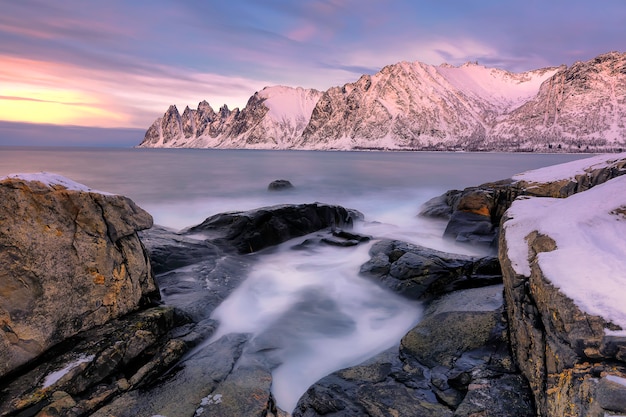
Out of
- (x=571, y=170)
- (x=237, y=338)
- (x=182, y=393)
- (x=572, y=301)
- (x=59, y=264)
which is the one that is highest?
(x=571, y=170)

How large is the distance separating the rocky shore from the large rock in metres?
0.02

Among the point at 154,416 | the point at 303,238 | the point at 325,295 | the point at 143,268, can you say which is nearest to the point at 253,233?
the point at 303,238

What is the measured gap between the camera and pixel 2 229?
14.1 feet

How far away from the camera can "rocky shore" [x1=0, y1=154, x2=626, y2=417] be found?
10.8 ft

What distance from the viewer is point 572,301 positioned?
3.18 metres

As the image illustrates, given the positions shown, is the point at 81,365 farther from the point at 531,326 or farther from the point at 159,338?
the point at 531,326

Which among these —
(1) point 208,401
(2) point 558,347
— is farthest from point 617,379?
(1) point 208,401

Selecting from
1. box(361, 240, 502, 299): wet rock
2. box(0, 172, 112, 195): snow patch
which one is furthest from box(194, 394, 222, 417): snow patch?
box(361, 240, 502, 299): wet rock

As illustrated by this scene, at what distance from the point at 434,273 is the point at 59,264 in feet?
21.5

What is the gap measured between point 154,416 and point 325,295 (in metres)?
5.02

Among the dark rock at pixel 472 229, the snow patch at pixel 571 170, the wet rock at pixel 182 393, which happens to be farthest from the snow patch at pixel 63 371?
the snow patch at pixel 571 170

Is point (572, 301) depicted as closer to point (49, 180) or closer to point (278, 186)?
point (49, 180)

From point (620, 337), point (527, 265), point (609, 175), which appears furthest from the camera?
point (609, 175)

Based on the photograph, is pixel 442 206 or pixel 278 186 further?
pixel 278 186
